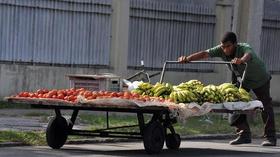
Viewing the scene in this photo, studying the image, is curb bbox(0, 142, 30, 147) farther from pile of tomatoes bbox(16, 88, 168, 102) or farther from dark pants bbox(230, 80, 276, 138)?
dark pants bbox(230, 80, 276, 138)

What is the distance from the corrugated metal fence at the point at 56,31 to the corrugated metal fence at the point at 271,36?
5.98 m

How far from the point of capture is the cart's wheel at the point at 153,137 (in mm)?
11547

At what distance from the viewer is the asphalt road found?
11.8 metres

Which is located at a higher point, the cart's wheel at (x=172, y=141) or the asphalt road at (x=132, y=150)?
the cart's wheel at (x=172, y=141)

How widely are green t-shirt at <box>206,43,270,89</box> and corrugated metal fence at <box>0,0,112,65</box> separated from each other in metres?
7.48

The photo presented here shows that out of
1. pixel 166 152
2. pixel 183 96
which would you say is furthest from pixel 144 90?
pixel 166 152

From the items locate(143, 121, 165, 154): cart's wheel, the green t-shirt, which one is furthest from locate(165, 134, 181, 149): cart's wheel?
the green t-shirt

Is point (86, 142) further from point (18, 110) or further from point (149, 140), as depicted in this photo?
point (18, 110)

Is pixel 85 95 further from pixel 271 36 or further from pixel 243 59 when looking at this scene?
pixel 271 36

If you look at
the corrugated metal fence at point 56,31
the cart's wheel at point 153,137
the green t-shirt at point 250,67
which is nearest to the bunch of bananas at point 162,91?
the cart's wheel at point 153,137

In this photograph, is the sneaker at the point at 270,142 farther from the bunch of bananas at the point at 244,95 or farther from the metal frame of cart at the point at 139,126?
the metal frame of cart at the point at 139,126

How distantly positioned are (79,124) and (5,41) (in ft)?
14.9

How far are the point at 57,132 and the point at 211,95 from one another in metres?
2.48

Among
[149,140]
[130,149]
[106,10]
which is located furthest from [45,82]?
[149,140]
